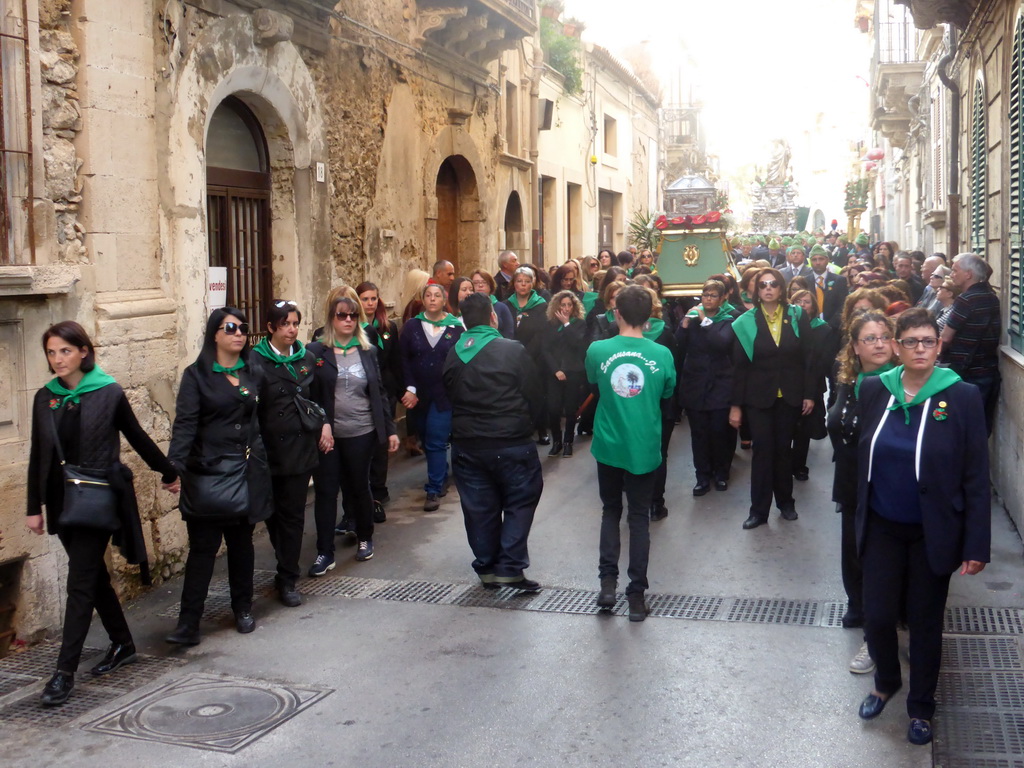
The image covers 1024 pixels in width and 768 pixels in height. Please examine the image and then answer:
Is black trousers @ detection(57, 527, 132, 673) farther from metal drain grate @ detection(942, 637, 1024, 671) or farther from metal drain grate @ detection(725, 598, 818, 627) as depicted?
metal drain grate @ detection(942, 637, 1024, 671)

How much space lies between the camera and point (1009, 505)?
829cm

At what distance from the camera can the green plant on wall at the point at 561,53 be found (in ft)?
63.8

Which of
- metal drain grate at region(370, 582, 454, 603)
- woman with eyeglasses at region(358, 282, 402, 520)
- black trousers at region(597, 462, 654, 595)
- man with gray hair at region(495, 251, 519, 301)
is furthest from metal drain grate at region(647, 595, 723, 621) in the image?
man with gray hair at region(495, 251, 519, 301)

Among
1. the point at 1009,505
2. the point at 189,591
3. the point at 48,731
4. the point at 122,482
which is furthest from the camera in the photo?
the point at 1009,505

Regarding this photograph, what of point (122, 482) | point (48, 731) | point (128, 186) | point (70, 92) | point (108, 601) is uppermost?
point (70, 92)

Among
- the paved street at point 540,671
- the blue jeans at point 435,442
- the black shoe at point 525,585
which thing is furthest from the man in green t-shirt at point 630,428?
the blue jeans at point 435,442

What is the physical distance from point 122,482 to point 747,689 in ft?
10.2

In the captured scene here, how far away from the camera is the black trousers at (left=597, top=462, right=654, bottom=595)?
646 centimetres

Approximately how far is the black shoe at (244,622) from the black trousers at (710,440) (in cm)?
430

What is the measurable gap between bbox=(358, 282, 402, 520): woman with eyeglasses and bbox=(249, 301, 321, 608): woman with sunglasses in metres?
1.34

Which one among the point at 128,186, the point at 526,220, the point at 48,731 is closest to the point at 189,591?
the point at 48,731

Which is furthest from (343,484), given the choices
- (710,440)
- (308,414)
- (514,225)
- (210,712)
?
(514,225)

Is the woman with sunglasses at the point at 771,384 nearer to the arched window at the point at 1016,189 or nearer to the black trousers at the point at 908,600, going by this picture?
the arched window at the point at 1016,189

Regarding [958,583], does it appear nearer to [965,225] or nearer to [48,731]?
[48,731]
